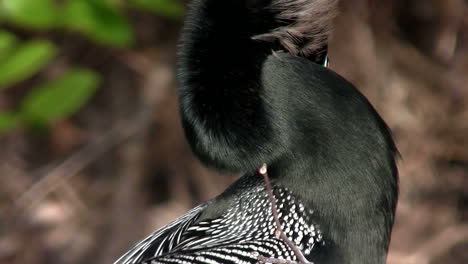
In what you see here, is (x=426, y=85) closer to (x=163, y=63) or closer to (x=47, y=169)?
(x=163, y=63)

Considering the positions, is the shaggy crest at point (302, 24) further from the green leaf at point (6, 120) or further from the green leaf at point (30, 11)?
the green leaf at point (6, 120)

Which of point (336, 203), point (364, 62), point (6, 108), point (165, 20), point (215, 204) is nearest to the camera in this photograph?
point (336, 203)

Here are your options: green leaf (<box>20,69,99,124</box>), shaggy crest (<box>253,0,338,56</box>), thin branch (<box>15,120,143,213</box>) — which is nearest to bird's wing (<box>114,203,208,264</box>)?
shaggy crest (<box>253,0,338,56</box>)

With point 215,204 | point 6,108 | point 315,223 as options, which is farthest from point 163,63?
point 315,223

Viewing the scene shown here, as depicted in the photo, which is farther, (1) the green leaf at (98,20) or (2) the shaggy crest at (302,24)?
(1) the green leaf at (98,20)

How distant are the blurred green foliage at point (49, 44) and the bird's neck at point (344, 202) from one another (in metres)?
1.26

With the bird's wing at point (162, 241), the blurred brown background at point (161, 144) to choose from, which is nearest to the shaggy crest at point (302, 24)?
the bird's wing at point (162, 241)

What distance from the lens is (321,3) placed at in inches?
68.9

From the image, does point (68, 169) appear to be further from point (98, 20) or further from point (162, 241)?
point (162, 241)

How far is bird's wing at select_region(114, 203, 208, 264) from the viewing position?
1.96m

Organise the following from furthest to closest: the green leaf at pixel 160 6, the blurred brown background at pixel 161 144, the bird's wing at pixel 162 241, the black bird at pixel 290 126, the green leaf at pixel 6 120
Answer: the blurred brown background at pixel 161 144
the green leaf at pixel 6 120
the green leaf at pixel 160 6
the bird's wing at pixel 162 241
the black bird at pixel 290 126

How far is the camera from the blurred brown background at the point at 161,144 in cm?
351

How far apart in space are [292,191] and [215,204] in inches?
9.6

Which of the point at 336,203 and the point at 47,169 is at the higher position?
the point at 336,203
